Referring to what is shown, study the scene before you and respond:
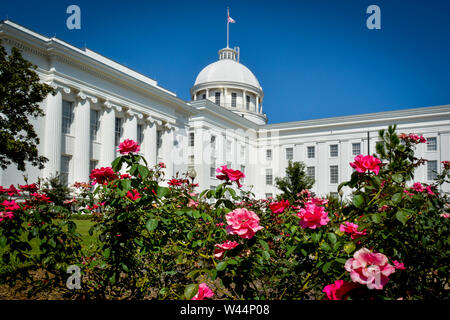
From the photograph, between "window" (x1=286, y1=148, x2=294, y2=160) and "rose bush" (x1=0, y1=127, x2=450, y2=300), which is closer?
"rose bush" (x1=0, y1=127, x2=450, y2=300)

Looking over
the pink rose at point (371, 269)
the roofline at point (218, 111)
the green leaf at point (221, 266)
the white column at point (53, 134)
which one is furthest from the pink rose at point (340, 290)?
the roofline at point (218, 111)

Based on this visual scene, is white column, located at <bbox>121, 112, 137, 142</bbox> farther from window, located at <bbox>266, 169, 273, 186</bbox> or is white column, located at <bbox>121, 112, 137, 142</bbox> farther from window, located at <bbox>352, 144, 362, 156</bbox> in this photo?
window, located at <bbox>352, 144, 362, 156</bbox>

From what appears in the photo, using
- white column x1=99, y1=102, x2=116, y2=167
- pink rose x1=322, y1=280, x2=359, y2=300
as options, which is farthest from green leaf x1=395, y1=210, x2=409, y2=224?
white column x1=99, y1=102, x2=116, y2=167

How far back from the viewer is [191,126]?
38219mm

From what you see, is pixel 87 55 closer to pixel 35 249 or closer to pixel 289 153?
pixel 35 249

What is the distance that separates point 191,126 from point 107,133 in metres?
13.2

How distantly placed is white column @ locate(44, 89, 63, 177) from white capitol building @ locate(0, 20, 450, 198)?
61mm

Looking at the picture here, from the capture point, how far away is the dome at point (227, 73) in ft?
174

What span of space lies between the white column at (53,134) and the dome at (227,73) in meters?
32.5

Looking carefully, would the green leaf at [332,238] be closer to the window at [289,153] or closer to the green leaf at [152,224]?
the green leaf at [152,224]

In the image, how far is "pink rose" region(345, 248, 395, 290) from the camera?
165cm

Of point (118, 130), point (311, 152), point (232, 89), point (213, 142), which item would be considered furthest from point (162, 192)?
point (232, 89)

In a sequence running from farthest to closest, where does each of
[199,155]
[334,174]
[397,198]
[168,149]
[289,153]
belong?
[289,153] → [334,174] → [199,155] → [168,149] → [397,198]
